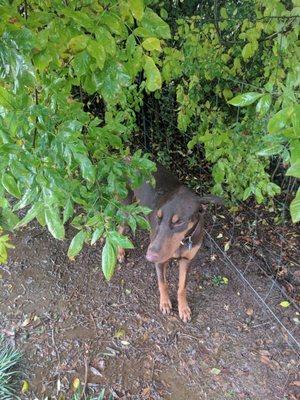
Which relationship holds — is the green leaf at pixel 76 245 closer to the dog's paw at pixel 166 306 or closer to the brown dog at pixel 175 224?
the brown dog at pixel 175 224

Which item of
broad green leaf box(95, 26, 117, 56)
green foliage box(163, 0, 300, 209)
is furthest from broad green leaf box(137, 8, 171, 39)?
green foliage box(163, 0, 300, 209)

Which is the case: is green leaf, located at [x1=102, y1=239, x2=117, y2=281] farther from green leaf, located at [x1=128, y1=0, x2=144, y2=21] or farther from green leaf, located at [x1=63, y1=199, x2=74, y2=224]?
green leaf, located at [x1=128, y1=0, x2=144, y2=21]

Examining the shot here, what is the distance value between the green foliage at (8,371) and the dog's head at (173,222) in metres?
1.35

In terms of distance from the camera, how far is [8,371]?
2996 mm

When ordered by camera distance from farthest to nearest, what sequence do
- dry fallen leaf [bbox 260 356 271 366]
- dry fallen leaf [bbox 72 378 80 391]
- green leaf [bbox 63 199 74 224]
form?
dry fallen leaf [bbox 260 356 271 366]
dry fallen leaf [bbox 72 378 80 391]
green leaf [bbox 63 199 74 224]

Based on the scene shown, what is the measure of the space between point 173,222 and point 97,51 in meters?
1.76

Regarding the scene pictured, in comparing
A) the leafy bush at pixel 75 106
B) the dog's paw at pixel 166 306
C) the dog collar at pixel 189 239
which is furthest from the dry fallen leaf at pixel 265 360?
the leafy bush at pixel 75 106

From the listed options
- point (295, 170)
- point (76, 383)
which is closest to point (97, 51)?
point (295, 170)

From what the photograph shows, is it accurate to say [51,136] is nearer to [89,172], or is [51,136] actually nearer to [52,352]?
[89,172]

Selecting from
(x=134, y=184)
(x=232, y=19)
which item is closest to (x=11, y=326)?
(x=134, y=184)

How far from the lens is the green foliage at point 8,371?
286cm

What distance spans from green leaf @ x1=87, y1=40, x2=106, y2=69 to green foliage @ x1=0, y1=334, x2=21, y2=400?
255 centimetres

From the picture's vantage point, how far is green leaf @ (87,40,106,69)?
1312mm

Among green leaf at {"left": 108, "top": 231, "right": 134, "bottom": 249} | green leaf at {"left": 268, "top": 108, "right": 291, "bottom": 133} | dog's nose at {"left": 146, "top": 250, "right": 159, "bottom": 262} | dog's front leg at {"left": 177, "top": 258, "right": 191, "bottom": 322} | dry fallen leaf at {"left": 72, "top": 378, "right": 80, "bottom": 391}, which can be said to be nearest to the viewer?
green leaf at {"left": 268, "top": 108, "right": 291, "bottom": 133}
